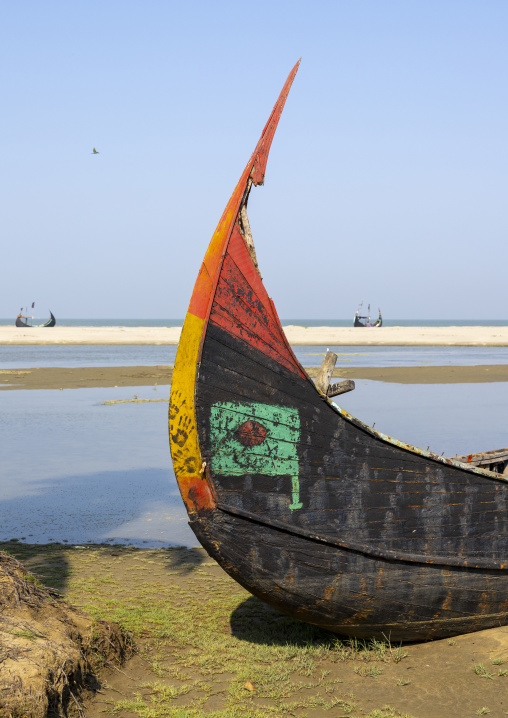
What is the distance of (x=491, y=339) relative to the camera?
60.0 metres

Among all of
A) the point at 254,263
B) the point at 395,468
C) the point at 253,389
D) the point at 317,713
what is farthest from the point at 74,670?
the point at 254,263

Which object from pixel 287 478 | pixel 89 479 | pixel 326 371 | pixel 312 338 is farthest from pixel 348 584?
pixel 312 338

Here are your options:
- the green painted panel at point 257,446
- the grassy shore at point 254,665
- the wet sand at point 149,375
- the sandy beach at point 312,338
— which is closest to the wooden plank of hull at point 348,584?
the grassy shore at point 254,665

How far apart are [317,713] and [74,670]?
60.1 inches

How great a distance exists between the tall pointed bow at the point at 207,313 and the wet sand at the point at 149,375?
1915cm

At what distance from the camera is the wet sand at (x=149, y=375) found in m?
24.3

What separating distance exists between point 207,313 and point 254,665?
2528mm

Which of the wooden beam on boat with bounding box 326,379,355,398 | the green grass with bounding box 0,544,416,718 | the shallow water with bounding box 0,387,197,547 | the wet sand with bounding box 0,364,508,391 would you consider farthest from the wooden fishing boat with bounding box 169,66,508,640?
the wet sand with bounding box 0,364,508,391

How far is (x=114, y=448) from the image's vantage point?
12672 mm

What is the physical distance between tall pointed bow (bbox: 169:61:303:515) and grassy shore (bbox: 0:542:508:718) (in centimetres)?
120

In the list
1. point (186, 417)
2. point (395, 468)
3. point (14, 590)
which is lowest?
point (14, 590)

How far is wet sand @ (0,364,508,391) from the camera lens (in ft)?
79.6

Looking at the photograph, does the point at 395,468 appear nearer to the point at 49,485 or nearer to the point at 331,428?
the point at 331,428

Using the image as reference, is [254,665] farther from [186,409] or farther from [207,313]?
[207,313]
